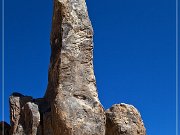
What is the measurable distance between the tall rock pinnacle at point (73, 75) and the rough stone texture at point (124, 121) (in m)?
1.26

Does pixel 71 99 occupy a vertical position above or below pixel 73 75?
below

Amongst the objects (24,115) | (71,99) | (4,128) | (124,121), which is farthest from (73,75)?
(4,128)

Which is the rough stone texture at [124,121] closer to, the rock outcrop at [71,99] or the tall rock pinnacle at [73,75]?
the rock outcrop at [71,99]

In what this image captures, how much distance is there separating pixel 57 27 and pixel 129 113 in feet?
16.2

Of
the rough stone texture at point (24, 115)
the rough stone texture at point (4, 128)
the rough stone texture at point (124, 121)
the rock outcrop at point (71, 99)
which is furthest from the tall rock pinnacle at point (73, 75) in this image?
the rough stone texture at point (4, 128)

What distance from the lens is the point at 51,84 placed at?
2145 centimetres

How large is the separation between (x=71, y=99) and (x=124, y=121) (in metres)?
2.85

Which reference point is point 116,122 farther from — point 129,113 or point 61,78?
point 61,78

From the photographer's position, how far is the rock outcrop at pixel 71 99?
19781 millimetres

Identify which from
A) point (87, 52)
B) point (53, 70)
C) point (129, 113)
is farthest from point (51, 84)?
point (129, 113)

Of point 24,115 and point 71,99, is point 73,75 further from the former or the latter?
point 24,115

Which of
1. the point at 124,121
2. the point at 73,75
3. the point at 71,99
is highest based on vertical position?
the point at 73,75

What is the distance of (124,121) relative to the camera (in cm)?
2150

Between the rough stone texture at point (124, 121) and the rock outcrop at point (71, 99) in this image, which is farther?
the rough stone texture at point (124, 121)
